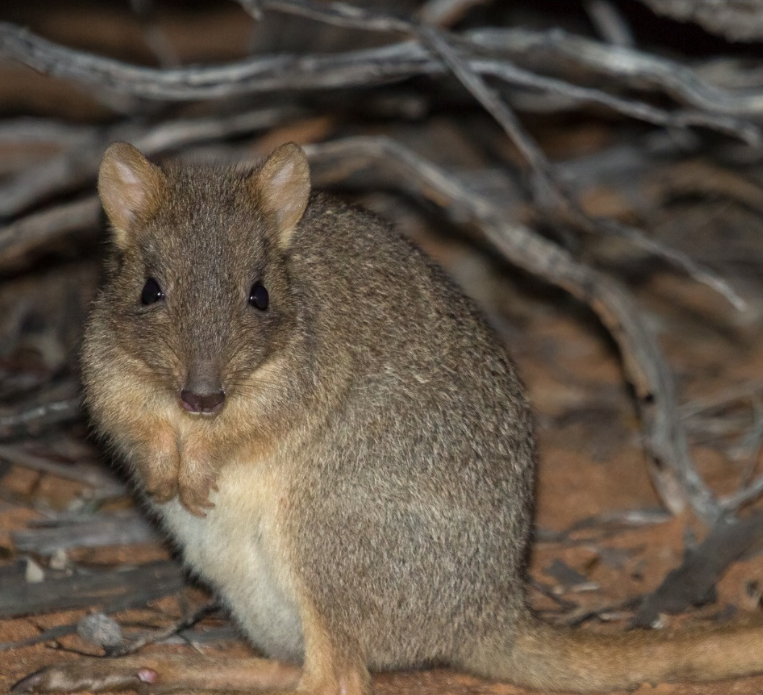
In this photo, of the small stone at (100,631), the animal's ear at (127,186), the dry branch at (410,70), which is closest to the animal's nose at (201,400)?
the animal's ear at (127,186)

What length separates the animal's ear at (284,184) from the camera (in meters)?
4.04

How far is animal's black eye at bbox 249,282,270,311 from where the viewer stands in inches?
154

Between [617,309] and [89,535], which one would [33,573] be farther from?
[617,309]

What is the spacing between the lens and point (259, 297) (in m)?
3.92

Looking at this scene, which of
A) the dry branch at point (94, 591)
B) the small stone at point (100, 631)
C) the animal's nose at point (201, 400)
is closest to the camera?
the animal's nose at point (201, 400)

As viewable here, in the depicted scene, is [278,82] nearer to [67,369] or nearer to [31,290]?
[67,369]

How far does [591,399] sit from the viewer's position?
6648mm

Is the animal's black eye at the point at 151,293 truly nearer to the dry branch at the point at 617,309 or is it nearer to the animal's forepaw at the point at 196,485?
the animal's forepaw at the point at 196,485

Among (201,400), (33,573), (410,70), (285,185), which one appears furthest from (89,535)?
(410,70)

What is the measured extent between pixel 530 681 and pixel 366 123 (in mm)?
4929

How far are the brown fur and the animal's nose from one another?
3.3 inches

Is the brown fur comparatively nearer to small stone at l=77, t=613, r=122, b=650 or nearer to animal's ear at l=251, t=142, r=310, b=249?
animal's ear at l=251, t=142, r=310, b=249

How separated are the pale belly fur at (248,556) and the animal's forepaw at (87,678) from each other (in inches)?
14.8

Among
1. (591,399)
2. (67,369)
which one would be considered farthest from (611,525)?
(67,369)
